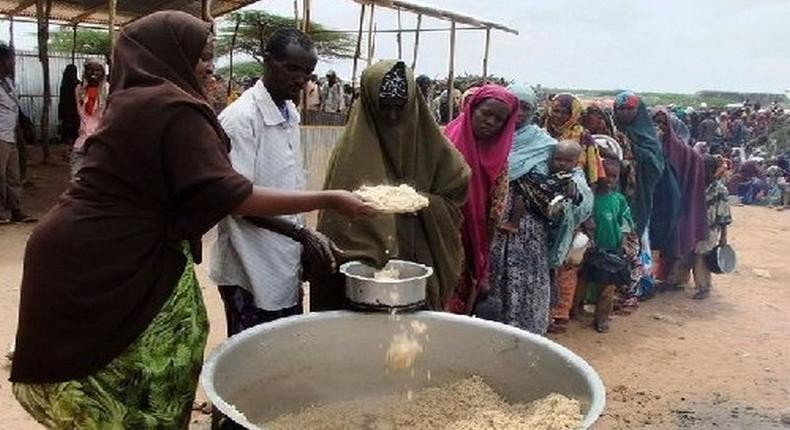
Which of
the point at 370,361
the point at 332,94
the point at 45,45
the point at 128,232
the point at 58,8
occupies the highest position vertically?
the point at 58,8

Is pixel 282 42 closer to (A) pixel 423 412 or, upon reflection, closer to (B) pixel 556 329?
(A) pixel 423 412

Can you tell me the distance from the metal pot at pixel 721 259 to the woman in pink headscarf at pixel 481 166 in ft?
13.1

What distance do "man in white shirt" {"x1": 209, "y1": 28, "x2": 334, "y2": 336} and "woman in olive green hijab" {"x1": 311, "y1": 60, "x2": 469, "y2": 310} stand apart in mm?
185

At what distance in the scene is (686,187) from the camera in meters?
6.51

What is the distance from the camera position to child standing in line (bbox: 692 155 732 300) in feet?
21.9

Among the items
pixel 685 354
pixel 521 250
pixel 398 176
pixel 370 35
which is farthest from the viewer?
pixel 370 35

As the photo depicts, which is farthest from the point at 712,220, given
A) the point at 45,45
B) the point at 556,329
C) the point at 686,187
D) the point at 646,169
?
the point at 45,45

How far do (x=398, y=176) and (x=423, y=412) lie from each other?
0.94 m

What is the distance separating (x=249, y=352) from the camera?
2.10 m

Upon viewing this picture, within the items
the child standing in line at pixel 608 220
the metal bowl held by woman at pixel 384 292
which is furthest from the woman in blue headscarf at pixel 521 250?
the metal bowl held by woman at pixel 384 292

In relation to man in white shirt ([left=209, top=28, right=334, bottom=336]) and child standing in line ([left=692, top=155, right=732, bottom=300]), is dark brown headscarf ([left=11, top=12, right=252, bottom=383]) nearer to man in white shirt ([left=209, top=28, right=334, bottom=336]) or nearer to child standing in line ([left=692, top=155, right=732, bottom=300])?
man in white shirt ([left=209, top=28, right=334, bottom=336])

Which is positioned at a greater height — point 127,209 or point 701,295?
point 127,209

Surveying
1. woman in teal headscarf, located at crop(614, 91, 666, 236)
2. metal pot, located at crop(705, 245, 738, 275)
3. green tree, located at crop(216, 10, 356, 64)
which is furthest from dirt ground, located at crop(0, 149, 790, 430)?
green tree, located at crop(216, 10, 356, 64)

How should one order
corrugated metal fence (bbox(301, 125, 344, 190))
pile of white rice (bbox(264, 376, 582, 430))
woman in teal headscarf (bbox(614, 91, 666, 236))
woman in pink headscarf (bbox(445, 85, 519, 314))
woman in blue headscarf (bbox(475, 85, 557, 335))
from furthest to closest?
corrugated metal fence (bbox(301, 125, 344, 190)), woman in teal headscarf (bbox(614, 91, 666, 236)), woman in blue headscarf (bbox(475, 85, 557, 335)), woman in pink headscarf (bbox(445, 85, 519, 314)), pile of white rice (bbox(264, 376, 582, 430))
